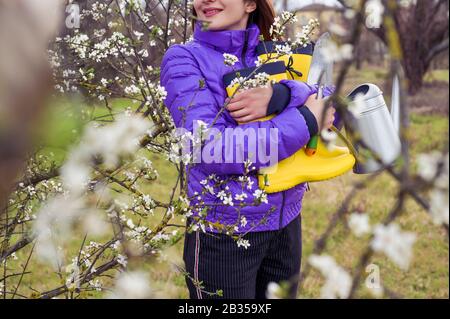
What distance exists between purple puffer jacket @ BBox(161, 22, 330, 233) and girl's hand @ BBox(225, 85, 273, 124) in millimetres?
41

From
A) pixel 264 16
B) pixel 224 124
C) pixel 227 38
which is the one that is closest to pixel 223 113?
pixel 224 124

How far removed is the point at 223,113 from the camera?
1.84 meters

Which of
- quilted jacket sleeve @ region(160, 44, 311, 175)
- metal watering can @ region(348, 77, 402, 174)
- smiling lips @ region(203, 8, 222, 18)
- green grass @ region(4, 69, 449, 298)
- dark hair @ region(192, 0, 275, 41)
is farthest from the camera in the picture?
green grass @ region(4, 69, 449, 298)

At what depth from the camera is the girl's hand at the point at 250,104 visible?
1757mm

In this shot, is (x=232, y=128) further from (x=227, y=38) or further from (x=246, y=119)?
(x=227, y=38)

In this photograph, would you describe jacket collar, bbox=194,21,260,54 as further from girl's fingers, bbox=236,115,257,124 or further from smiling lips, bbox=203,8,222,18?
girl's fingers, bbox=236,115,257,124

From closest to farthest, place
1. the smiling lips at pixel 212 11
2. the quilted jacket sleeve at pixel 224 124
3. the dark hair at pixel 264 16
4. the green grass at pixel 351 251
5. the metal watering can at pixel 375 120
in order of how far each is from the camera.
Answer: the metal watering can at pixel 375 120
the quilted jacket sleeve at pixel 224 124
the smiling lips at pixel 212 11
the dark hair at pixel 264 16
the green grass at pixel 351 251

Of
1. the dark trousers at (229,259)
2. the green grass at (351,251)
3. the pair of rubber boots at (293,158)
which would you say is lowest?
the green grass at (351,251)

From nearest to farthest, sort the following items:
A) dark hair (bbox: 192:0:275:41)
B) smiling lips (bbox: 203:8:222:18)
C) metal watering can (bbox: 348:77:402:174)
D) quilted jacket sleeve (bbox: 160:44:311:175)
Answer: metal watering can (bbox: 348:77:402:174), quilted jacket sleeve (bbox: 160:44:311:175), smiling lips (bbox: 203:8:222:18), dark hair (bbox: 192:0:275:41)

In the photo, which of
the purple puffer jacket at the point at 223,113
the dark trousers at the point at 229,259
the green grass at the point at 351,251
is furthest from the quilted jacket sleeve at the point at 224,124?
the green grass at the point at 351,251

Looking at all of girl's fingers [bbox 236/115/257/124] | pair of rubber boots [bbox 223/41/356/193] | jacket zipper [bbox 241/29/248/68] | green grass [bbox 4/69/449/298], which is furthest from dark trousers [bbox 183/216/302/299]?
green grass [bbox 4/69/449/298]

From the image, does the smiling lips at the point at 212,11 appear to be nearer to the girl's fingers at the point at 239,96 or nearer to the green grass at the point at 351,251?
the girl's fingers at the point at 239,96

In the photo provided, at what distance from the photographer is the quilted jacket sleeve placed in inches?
67.7
